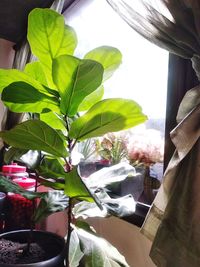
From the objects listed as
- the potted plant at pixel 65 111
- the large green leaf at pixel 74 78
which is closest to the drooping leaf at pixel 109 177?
the potted plant at pixel 65 111

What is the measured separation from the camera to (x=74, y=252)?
0.60 m

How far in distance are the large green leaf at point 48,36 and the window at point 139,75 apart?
0.32 meters

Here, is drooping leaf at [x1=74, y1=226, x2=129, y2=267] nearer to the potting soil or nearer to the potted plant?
the potted plant

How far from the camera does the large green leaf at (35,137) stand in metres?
0.54

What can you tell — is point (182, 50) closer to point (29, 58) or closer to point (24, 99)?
point (24, 99)

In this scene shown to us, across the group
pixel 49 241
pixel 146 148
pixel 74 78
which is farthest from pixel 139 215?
pixel 74 78

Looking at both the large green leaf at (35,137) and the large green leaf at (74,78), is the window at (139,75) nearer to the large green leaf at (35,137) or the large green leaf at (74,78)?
the large green leaf at (74,78)

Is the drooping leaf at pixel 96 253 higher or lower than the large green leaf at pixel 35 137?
lower

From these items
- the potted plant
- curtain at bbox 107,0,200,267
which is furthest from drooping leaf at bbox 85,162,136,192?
curtain at bbox 107,0,200,267

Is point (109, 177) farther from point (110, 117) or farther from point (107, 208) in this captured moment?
point (110, 117)

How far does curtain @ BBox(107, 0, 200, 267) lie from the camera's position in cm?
58

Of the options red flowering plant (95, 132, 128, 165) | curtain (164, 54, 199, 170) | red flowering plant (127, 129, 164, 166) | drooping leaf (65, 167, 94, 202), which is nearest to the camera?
drooping leaf (65, 167, 94, 202)

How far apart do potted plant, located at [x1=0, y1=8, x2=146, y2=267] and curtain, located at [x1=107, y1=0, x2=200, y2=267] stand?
11cm

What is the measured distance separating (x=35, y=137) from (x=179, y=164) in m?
0.40
